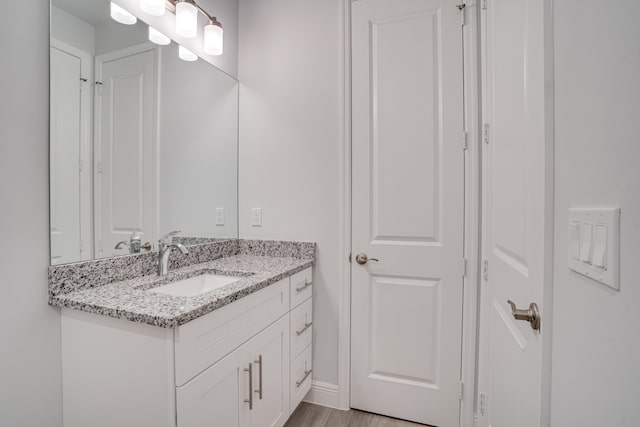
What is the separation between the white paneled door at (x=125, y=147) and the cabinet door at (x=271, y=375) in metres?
0.72

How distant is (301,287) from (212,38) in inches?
58.3

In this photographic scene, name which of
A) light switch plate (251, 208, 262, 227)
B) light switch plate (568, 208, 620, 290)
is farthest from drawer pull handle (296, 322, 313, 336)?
light switch plate (568, 208, 620, 290)

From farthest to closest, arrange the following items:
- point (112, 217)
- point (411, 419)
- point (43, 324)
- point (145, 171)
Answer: point (411, 419), point (145, 171), point (112, 217), point (43, 324)

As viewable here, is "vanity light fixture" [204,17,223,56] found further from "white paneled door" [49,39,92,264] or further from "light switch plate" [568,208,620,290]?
"light switch plate" [568,208,620,290]

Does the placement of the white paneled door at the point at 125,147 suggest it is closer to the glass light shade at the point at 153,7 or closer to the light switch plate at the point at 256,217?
the glass light shade at the point at 153,7

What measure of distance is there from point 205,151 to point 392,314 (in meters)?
1.44

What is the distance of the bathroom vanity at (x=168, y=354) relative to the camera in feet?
3.07

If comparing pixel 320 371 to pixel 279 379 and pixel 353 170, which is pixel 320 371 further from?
pixel 353 170

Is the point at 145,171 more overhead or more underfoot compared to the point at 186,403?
more overhead

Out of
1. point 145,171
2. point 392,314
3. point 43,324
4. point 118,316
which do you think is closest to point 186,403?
point 118,316

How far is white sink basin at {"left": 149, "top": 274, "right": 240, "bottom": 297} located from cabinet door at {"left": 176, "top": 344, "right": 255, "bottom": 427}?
0.40m

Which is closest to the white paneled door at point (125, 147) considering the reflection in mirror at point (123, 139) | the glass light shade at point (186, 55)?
the reflection in mirror at point (123, 139)

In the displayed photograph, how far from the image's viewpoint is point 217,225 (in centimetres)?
192

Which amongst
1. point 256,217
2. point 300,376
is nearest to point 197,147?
point 256,217
